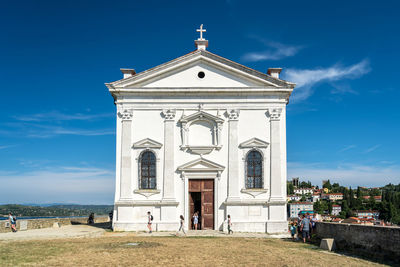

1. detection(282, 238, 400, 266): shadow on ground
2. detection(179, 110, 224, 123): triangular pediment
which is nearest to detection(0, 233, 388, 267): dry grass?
detection(282, 238, 400, 266): shadow on ground

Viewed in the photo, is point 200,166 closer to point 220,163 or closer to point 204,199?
point 220,163

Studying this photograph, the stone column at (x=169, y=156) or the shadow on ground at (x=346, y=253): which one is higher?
the stone column at (x=169, y=156)

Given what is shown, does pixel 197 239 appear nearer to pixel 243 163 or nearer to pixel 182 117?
pixel 243 163

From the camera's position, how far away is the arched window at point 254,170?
2319 centimetres

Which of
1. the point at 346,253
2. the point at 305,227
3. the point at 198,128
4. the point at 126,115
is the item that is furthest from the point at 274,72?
the point at 346,253

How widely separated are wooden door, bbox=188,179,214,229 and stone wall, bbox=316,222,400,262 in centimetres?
743

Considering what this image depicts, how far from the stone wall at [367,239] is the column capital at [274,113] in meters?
7.81

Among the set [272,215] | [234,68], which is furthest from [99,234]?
[234,68]

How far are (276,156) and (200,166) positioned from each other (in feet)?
14.9

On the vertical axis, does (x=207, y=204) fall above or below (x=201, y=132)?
below

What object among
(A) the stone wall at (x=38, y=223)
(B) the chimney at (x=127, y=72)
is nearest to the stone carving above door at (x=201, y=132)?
(B) the chimney at (x=127, y=72)

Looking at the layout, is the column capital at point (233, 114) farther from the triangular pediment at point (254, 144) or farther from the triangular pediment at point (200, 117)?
the triangular pediment at point (254, 144)

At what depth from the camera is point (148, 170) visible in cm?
2325

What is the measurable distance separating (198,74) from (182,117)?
2.87m
